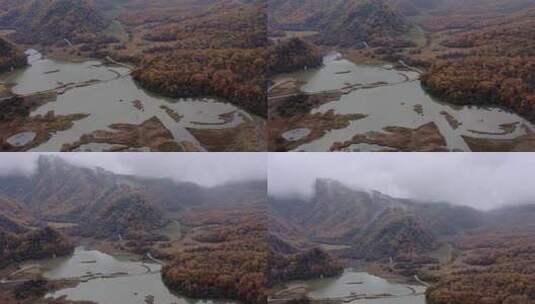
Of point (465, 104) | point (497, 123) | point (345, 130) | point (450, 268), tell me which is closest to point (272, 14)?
point (345, 130)

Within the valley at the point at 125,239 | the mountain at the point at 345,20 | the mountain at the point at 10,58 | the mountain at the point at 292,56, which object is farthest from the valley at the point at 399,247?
the mountain at the point at 10,58

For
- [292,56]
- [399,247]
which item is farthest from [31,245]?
[399,247]

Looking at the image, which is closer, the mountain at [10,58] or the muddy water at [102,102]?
the muddy water at [102,102]

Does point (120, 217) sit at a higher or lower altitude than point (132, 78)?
lower

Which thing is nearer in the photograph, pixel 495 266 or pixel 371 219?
pixel 495 266

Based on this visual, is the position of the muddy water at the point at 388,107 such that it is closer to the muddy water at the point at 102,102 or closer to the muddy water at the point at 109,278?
the muddy water at the point at 102,102

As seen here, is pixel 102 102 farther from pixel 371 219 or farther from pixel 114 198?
pixel 371 219

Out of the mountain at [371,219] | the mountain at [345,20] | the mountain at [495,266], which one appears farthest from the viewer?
the mountain at [345,20]

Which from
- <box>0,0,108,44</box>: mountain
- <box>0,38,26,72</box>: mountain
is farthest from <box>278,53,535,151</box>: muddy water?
<box>0,38,26,72</box>: mountain

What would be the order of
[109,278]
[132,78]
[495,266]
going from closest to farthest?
[495,266] → [109,278] → [132,78]
